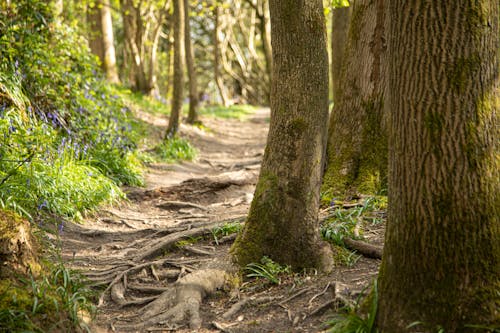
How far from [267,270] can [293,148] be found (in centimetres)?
115

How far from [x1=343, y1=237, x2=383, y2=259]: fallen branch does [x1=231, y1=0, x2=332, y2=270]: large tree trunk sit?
37 centimetres

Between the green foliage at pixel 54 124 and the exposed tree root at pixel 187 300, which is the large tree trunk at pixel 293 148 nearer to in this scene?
the exposed tree root at pixel 187 300

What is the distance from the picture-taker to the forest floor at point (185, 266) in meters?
4.32

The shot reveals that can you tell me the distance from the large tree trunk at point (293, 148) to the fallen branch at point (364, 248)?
37 cm

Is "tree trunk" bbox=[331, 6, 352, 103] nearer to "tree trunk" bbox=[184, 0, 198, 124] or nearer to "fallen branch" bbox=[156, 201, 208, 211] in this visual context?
"fallen branch" bbox=[156, 201, 208, 211]

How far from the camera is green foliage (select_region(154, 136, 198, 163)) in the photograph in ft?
37.8

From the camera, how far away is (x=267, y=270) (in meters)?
4.91

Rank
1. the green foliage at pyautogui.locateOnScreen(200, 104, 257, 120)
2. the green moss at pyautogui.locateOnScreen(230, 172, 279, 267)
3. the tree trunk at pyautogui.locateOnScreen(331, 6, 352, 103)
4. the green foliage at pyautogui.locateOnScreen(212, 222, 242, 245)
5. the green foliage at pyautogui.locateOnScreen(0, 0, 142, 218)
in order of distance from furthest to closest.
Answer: the green foliage at pyautogui.locateOnScreen(200, 104, 257, 120), the tree trunk at pyautogui.locateOnScreen(331, 6, 352, 103), the green foliage at pyautogui.locateOnScreen(0, 0, 142, 218), the green foliage at pyautogui.locateOnScreen(212, 222, 242, 245), the green moss at pyautogui.locateOnScreen(230, 172, 279, 267)

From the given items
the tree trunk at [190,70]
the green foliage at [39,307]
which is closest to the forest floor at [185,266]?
the green foliage at [39,307]

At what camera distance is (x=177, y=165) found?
11.3 m

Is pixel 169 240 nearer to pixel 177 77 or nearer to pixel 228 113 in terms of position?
pixel 177 77

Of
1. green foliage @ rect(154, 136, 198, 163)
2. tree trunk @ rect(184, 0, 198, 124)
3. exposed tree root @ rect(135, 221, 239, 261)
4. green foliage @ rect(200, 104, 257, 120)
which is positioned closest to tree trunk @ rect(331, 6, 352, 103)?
green foliage @ rect(154, 136, 198, 163)

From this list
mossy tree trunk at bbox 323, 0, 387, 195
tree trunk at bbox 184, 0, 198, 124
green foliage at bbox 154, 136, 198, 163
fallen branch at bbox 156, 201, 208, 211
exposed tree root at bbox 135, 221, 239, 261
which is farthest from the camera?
tree trunk at bbox 184, 0, 198, 124

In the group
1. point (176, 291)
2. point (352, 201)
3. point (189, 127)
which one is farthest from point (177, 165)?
point (176, 291)
